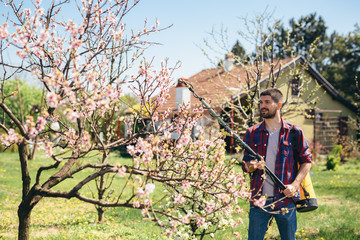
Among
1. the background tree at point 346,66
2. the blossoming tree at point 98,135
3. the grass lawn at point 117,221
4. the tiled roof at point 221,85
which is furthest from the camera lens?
the background tree at point 346,66

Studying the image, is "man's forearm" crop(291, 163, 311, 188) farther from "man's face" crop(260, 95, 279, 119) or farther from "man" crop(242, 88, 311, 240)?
"man's face" crop(260, 95, 279, 119)

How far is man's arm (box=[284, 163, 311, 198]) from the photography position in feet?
10.6

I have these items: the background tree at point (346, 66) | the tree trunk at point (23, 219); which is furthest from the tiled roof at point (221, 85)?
the background tree at point (346, 66)

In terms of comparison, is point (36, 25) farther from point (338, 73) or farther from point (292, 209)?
point (338, 73)

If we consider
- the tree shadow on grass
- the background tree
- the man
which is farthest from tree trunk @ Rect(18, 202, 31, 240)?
the background tree

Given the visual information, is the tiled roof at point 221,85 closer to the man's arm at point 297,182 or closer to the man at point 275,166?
the man at point 275,166

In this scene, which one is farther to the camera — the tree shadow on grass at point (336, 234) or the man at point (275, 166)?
the tree shadow on grass at point (336, 234)

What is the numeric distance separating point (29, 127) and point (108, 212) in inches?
207

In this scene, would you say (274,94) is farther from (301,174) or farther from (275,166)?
(301,174)

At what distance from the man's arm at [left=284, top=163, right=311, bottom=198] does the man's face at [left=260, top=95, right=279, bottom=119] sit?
0.65 m

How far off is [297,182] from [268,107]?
871mm

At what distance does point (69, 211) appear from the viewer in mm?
7230

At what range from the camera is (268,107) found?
11.8 feet

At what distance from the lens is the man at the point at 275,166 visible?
11.2 feet
